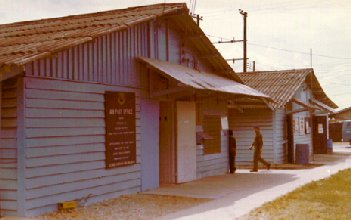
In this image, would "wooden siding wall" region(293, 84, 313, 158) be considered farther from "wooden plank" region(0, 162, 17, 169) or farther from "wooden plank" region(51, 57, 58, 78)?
"wooden plank" region(0, 162, 17, 169)

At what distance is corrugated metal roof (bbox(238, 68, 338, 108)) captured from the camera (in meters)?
24.3

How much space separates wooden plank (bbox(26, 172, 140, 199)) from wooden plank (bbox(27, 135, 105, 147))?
32.8 inches

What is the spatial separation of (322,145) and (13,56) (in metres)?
24.0

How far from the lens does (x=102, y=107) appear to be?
1216 centimetres

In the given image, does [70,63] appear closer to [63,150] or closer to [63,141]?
[63,141]

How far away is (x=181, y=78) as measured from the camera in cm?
1329

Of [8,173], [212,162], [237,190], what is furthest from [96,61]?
[212,162]

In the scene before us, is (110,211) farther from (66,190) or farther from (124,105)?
(124,105)

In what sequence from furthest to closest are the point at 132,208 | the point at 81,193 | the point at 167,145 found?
the point at 167,145 → the point at 81,193 → the point at 132,208

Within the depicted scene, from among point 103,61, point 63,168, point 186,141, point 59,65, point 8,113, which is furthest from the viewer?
point 186,141

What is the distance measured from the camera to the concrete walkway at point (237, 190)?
34.7ft

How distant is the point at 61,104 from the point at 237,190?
5.52m

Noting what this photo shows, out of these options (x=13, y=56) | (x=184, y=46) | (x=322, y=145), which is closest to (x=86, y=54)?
(x=13, y=56)

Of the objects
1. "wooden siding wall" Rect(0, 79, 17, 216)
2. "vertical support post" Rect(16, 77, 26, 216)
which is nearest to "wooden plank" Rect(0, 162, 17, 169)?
"wooden siding wall" Rect(0, 79, 17, 216)
